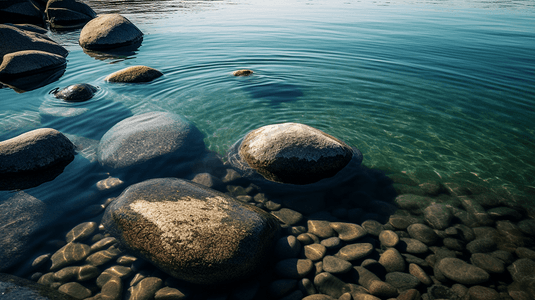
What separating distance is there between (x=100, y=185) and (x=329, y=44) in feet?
40.1

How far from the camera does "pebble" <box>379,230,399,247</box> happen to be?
3.87m

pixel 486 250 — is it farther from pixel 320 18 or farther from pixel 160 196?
pixel 320 18

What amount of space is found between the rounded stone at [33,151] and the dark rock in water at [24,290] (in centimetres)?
257

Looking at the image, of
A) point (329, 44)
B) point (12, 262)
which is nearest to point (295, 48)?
point (329, 44)

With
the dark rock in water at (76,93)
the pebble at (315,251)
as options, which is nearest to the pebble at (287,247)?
the pebble at (315,251)

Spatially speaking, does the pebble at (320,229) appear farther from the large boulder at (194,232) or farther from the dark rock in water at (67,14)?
the dark rock in water at (67,14)

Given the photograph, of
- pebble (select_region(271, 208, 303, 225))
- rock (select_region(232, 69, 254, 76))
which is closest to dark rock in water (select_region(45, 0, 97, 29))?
rock (select_region(232, 69, 254, 76))

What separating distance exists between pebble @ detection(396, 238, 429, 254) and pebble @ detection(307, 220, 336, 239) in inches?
36.1

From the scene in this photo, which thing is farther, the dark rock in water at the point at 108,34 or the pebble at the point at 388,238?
Answer: the dark rock in water at the point at 108,34

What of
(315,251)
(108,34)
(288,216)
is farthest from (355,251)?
(108,34)

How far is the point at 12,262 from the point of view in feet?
11.8

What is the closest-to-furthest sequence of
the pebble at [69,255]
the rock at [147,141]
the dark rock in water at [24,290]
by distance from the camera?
1. the dark rock in water at [24,290]
2. the pebble at [69,255]
3. the rock at [147,141]

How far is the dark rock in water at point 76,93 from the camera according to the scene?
8227mm

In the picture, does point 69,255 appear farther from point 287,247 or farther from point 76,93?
point 76,93
